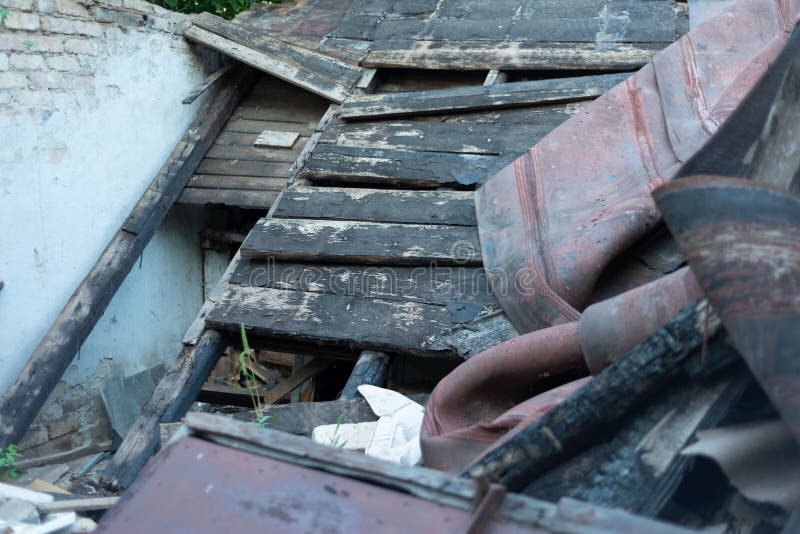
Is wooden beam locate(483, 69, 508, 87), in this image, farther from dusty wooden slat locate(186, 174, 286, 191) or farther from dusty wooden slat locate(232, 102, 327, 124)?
dusty wooden slat locate(186, 174, 286, 191)

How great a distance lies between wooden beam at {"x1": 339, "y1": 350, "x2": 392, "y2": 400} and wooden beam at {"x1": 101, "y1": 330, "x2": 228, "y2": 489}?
0.71 m

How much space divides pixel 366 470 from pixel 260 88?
442cm

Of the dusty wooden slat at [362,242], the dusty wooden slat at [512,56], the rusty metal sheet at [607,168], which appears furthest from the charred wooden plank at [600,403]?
the dusty wooden slat at [512,56]

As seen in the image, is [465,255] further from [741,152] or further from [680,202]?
[680,202]

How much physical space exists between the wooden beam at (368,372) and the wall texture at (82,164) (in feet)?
6.63

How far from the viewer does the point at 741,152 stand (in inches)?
72.6

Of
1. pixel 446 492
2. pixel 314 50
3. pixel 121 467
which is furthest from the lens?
pixel 314 50

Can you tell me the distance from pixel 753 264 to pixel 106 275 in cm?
399

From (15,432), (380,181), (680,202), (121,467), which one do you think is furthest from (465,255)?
(15,432)

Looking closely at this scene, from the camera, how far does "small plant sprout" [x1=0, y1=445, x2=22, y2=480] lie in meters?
3.44

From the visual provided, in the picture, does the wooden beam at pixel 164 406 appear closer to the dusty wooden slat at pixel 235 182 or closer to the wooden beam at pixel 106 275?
the wooden beam at pixel 106 275

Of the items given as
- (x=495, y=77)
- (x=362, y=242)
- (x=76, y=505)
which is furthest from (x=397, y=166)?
(x=76, y=505)

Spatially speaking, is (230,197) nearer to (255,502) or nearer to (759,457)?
(255,502)

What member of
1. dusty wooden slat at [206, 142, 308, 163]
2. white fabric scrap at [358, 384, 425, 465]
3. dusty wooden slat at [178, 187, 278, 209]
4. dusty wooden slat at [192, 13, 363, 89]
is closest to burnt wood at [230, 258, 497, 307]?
white fabric scrap at [358, 384, 425, 465]
